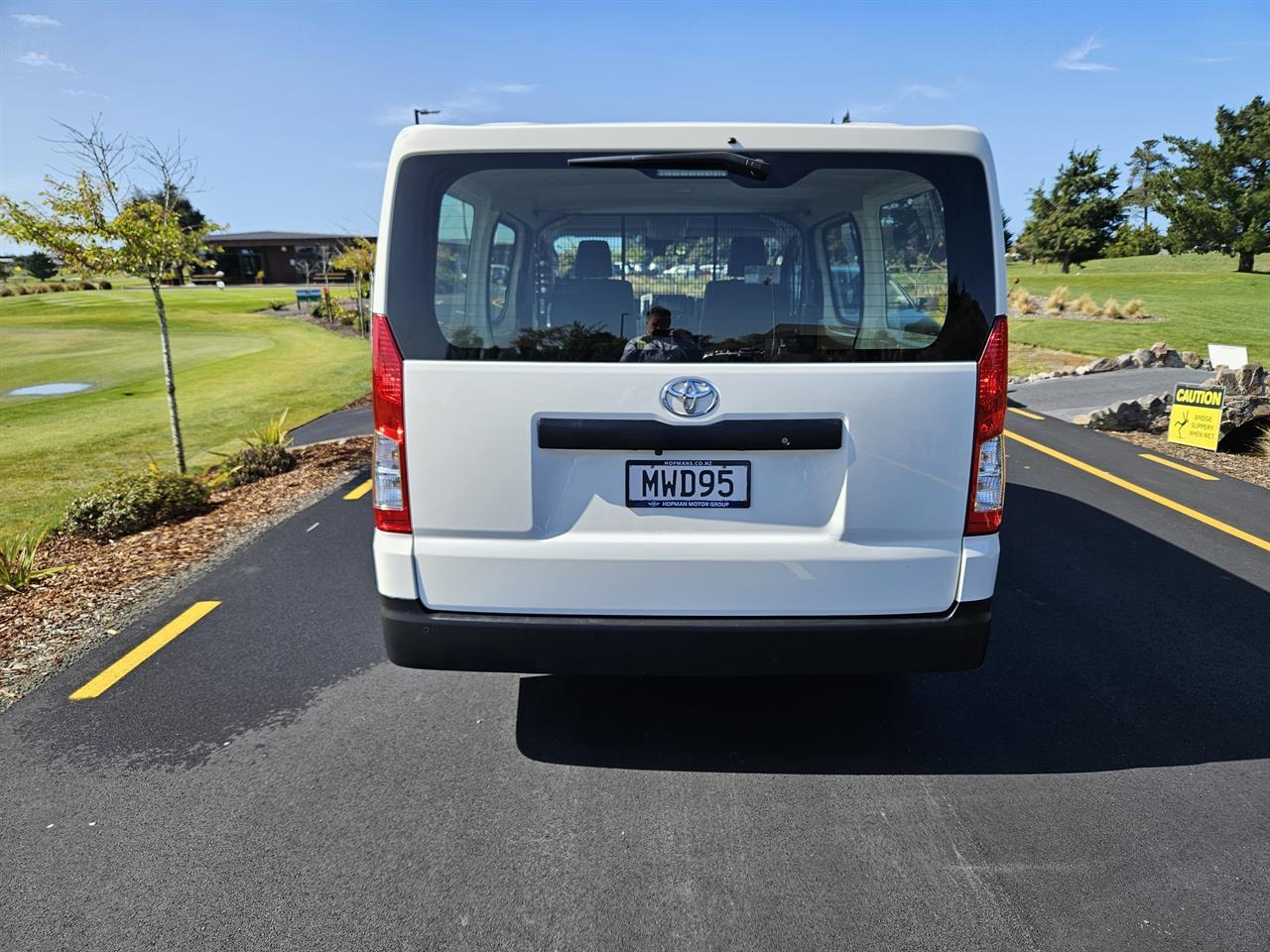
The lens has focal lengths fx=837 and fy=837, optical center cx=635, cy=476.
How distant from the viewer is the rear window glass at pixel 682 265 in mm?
2594

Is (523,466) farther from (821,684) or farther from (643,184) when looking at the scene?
(821,684)

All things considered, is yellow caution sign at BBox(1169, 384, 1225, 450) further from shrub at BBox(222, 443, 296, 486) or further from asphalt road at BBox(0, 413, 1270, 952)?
shrub at BBox(222, 443, 296, 486)

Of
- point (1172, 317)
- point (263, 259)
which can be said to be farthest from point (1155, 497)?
point (263, 259)

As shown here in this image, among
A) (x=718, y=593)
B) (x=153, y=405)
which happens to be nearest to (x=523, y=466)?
(x=718, y=593)

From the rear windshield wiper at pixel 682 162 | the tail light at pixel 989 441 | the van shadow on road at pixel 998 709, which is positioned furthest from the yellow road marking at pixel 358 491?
the tail light at pixel 989 441

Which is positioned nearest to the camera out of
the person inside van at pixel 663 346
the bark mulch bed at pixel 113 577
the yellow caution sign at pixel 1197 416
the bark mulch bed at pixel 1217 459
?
the person inside van at pixel 663 346

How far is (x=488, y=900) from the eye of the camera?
2432mm

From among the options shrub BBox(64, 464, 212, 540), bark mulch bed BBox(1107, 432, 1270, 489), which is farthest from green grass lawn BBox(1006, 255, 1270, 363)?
shrub BBox(64, 464, 212, 540)

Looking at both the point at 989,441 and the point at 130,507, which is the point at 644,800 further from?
the point at 130,507

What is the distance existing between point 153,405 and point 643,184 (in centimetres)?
1744

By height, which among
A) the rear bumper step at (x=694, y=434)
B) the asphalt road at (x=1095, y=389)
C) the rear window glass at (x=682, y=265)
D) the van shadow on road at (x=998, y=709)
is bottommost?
the van shadow on road at (x=998, y=709)

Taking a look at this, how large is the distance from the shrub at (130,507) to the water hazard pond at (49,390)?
15077mm

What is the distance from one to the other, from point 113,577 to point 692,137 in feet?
15.8

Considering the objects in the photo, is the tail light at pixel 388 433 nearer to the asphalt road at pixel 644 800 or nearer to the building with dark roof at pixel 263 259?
the asphalt road at pixel 644 800
